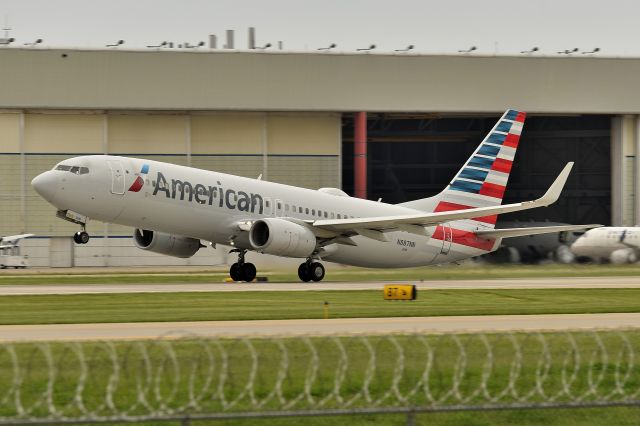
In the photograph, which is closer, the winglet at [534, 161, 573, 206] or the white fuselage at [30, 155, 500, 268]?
the winglet at [534, 161, 573, 206]

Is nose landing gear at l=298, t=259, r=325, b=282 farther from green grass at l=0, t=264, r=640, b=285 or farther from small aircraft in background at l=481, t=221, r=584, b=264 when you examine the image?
small aircraft in background at l=481, t=221, r=584, b=264

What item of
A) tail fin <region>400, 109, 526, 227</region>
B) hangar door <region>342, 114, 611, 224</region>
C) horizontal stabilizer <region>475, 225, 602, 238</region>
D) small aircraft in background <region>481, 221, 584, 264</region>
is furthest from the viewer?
hangar door <region>342, 114, 611, 224</region>

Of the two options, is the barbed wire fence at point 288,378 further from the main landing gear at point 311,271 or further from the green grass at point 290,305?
the main landing gear at point 311,271

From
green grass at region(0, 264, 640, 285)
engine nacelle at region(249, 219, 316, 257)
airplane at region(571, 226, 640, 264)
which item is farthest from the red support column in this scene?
engine nacelle at region(249, 219, 316, 257)

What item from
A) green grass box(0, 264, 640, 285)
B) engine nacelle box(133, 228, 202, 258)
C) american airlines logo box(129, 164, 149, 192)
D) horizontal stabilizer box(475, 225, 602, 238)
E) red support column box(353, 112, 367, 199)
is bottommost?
green grass box(0, 264, 640, 285)

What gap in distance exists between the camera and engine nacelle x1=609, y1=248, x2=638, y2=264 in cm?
6262

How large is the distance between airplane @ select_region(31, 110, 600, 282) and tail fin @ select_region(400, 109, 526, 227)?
49mm

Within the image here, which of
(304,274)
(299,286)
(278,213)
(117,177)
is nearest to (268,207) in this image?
(278,213)

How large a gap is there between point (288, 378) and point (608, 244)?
57.0 m

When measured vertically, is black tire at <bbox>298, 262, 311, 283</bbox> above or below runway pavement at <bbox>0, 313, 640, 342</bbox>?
below

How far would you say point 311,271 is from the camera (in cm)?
4638

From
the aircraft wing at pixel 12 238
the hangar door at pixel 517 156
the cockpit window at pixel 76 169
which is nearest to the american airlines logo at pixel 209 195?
the cockpit window at pixel 76 169

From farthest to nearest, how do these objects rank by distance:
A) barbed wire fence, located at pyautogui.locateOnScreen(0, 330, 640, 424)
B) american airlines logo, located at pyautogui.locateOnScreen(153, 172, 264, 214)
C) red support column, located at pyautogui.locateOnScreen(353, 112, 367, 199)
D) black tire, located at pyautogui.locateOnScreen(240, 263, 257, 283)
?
red support column, located at pyautogui.locateOnScreen(353, 112, 367, 199) → black tire, located at pyautogui.locateOnScreen(240, 263, 257, 283) → american airlines logo, located at pyautogui.locateOnScreen(153, 172, 264, 214) → barbed wire fence, located at pyautogui.locateOnScreen(0, 330, 640, 424)

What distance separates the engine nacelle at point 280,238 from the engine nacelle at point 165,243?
386cm
